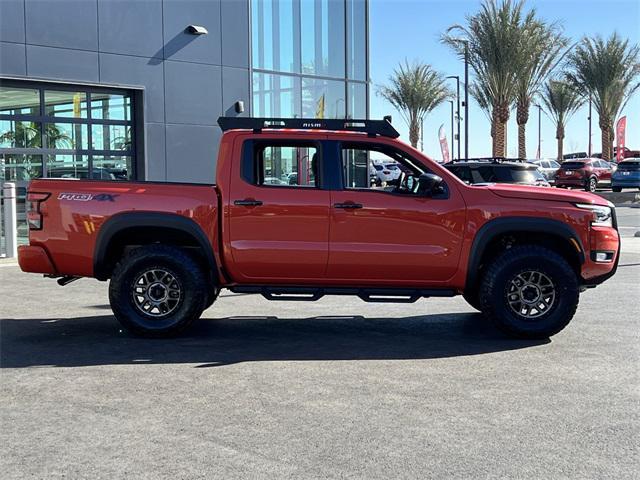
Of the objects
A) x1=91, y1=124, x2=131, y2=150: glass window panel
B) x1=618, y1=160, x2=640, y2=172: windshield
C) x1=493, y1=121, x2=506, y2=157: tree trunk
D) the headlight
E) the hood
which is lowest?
the headlight

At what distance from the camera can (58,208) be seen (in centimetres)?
770

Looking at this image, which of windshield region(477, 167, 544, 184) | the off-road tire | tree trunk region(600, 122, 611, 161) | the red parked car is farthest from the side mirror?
tree trunk region(600, 122, 611, 161)

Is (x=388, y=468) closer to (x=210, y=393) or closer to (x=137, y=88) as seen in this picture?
(x=210, y=393)

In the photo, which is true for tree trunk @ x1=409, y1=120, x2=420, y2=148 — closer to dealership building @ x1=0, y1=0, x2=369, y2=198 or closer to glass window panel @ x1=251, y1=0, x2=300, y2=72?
dealership building @ x1=0, y1=0, x2=369, y2=198

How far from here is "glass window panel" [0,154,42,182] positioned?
16.9 meters

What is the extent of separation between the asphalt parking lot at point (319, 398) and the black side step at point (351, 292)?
0.38 metres

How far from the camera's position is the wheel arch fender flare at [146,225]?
7.61 meters

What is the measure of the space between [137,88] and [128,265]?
1127cm

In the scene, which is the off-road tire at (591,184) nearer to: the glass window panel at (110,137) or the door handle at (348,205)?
the glass window panel at (110,137)

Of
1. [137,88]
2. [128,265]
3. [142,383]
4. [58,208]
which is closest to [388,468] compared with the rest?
[142,383]

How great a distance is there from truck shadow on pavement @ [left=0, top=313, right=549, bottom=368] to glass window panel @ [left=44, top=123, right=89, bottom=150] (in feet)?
31.4

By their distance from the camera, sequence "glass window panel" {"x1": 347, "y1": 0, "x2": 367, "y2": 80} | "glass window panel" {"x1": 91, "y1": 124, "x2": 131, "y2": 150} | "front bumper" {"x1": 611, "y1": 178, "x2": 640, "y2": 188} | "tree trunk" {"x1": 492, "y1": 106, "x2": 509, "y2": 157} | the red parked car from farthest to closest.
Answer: "tree trunk" {"x1": 492, "y1": 106, "x2": 509, "y2": 157}
the red parked car
"front bumper" {"x1": 611, "y1": 178, "x2": 640, "y2": 188}
"glass window panel" {"x1": 347, "y1": 0, "x2": 367, "y2": 80}
"glass window panel" {"x1": 91, "y1": 124, "x2": 131, "y2": 150}

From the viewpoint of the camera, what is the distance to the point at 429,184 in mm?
7543

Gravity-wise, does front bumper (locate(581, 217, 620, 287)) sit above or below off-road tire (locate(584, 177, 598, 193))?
below
